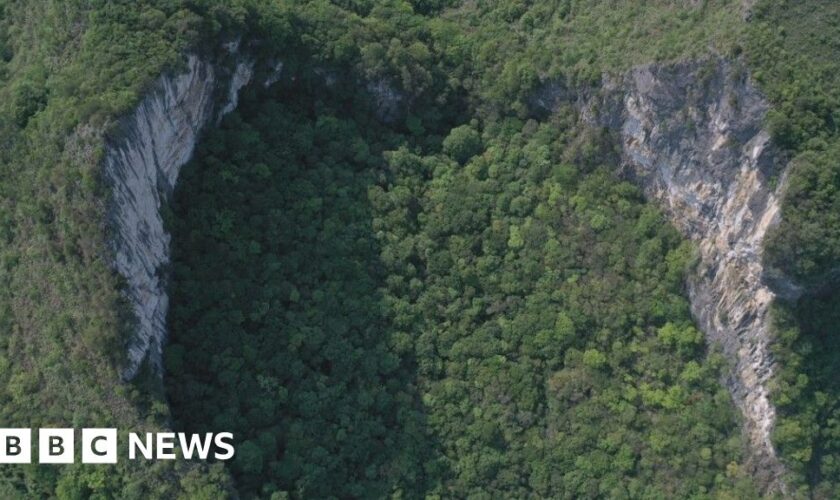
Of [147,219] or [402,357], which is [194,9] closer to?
[147,219]

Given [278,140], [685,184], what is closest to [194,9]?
[278,140]

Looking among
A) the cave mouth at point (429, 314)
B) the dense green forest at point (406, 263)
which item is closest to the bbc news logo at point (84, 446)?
the dense green forest at point (406, 263)

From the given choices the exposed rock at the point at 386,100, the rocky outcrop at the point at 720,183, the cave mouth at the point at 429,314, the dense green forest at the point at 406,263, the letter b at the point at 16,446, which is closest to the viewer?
the letter b at the point at 16,446

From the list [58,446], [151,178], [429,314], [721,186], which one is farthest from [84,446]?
[721,186]

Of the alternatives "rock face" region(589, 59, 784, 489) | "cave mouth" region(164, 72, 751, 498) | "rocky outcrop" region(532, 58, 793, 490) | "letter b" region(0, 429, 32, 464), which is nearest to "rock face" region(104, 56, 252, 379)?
"cave mouth" region(164, 72, 751, 498)

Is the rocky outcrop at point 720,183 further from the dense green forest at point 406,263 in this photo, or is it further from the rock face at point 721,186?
the dense green forest at point 406,263
